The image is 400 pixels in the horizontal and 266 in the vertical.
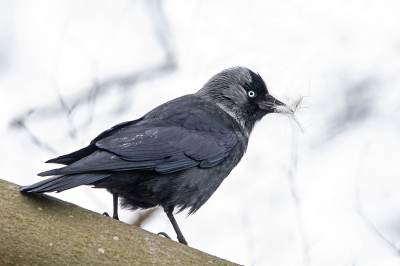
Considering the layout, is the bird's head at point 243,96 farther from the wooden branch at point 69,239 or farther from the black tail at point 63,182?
the wooden branch at point 69,239

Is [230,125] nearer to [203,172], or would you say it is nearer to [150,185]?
[203,172]

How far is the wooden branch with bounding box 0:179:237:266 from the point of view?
102 inches

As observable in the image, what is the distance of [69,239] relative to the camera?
270 centimetres

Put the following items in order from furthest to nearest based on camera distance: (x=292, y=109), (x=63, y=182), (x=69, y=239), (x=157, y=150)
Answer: (x=292, y=109), (x=157, y=150), (x=63, y=182), (x=69, y=239)

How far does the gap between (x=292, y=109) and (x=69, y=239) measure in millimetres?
3076

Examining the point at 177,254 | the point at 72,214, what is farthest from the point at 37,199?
the point at 177,254

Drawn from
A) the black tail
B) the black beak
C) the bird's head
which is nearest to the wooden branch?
the black tail

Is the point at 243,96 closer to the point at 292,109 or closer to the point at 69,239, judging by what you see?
the point at 292,109

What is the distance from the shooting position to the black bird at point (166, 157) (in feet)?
11.4

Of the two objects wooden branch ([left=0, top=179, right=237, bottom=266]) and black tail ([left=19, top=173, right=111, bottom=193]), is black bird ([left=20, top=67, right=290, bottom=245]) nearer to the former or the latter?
black tail ([left=19, top=173, right=111, bottom=193])

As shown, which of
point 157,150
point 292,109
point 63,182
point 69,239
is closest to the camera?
point 69,239

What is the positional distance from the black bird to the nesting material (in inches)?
1.8

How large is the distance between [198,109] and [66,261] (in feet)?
7.62

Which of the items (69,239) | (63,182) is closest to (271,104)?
(63,182)
